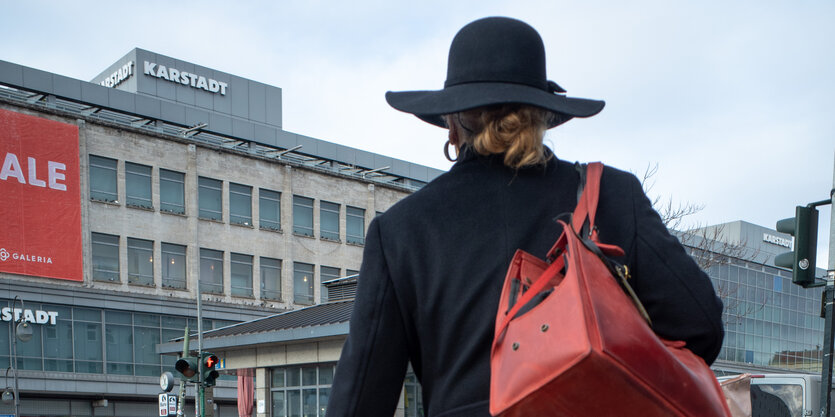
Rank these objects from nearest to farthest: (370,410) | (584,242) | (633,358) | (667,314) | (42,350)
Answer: (633,358), (584,242), (667,314), (370,410), (42,350)

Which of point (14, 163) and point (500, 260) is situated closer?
point (500, 260)

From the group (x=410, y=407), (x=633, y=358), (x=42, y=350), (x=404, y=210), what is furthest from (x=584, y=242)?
(x=42, y=350)

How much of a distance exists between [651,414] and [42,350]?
46.9m

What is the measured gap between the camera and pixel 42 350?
44.6 meters

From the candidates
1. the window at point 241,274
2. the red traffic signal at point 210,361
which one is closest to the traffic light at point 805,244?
the red traffic signal at point 210,361

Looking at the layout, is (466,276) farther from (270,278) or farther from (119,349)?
(270,278)

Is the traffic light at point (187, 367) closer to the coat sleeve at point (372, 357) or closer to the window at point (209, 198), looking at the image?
the coat sleeve at point (372, 357)

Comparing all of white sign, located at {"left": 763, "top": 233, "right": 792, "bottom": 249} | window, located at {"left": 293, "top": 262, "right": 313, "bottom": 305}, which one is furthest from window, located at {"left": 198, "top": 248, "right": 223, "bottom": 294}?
white sign, located at {"left": 763, "top": 233, "right": 792, "bottom": 249}

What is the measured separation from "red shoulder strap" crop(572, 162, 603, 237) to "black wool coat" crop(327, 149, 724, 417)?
0.11 feet

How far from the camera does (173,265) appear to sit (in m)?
50.1

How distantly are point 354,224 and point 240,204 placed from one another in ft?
26.6

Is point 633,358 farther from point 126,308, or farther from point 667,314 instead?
point 126,308

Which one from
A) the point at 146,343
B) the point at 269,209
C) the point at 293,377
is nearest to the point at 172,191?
the point at 269,209

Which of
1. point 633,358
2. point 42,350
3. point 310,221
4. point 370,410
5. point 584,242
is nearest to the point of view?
point 633,358
